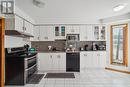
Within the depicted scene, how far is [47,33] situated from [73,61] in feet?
6.03

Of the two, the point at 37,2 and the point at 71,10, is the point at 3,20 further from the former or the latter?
the point at 71,10

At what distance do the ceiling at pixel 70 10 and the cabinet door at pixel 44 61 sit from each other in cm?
166

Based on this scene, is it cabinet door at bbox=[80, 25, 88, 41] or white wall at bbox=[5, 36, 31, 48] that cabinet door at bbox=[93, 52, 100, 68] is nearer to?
cabinet door at bbox=[80, 25, 88, 41]

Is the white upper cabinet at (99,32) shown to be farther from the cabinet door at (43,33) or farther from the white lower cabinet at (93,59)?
the cabinet door at (43,33)

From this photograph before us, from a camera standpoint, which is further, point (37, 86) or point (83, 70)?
point (83, 70)

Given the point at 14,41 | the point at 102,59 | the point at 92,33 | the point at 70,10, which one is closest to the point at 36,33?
the point at 14,41

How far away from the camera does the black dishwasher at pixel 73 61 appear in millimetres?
7277

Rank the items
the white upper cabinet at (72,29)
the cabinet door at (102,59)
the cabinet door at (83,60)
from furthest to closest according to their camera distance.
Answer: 1. the white upper cabinet at (72,29)
2. the cabinet door at (102,59)
3. the cabinet door at (83,60)

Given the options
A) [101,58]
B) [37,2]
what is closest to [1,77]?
[37,2]

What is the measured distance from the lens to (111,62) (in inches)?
309

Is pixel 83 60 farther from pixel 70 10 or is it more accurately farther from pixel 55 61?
pixel 70 10

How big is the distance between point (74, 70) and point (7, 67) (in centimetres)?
325

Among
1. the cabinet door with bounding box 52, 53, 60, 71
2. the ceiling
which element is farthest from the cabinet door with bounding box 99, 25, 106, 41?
the cabinet door with bounding box 52, 53, 60, 71

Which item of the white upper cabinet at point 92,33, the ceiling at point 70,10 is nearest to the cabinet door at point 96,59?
the white upper cabinet at point 92,33
